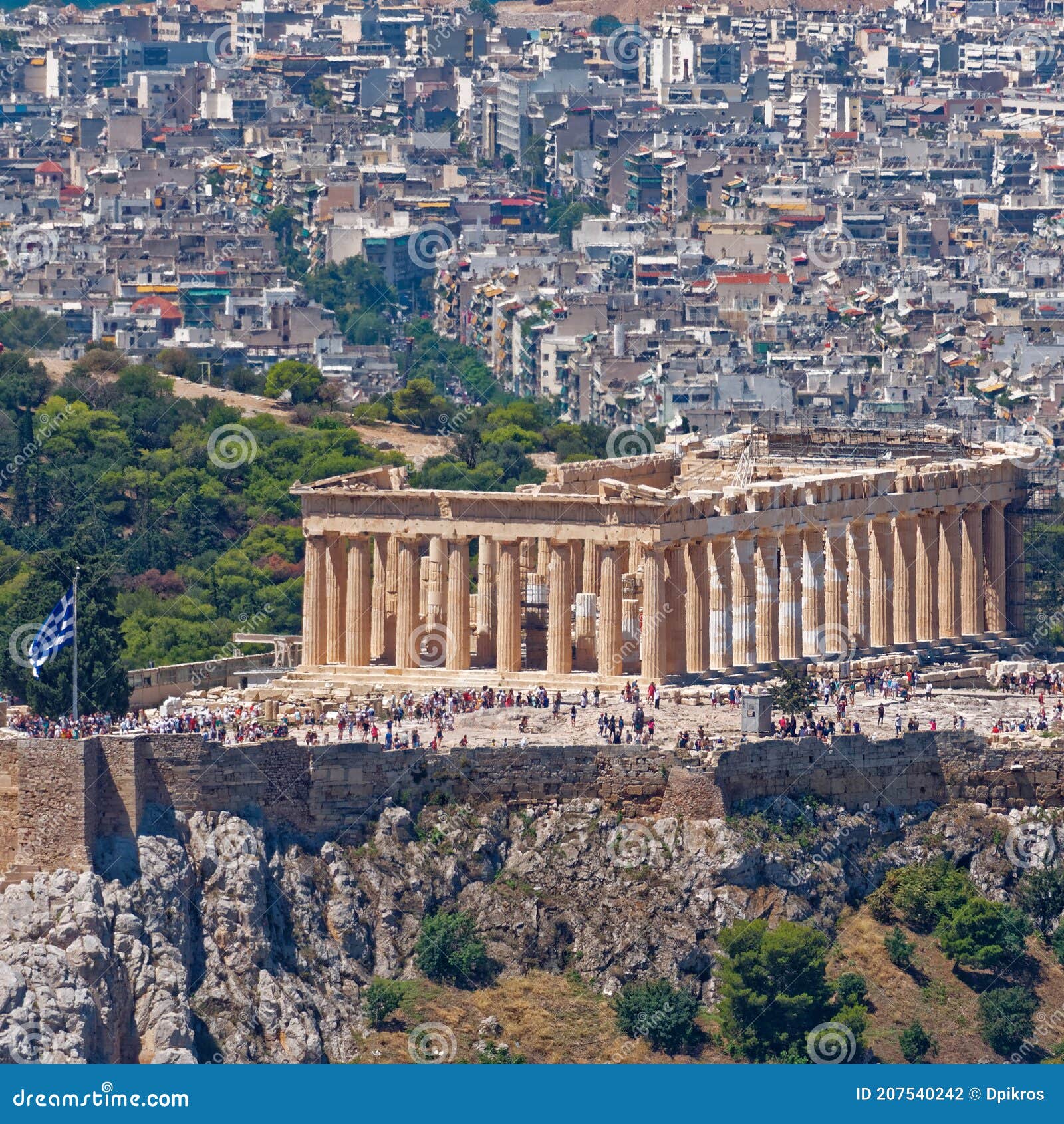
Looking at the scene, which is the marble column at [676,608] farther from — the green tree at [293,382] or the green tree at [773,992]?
the green tree at [293,382]

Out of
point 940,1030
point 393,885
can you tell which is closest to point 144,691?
point 393,885

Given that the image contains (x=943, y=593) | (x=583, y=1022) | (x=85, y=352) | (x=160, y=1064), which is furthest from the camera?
(x=85, y=352)

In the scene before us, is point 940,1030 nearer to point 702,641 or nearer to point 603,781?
point 603,781

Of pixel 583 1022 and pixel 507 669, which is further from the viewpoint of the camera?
pixel 507 669

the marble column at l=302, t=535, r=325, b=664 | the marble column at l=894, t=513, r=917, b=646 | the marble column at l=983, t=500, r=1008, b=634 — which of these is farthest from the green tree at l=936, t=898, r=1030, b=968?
the marble column at l=983, t=500, r=1008, b=634

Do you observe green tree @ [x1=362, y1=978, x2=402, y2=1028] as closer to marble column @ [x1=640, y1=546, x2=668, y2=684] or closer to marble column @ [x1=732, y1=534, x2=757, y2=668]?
marble column @ [x1=640, y1=546, x2=668, y2=684]

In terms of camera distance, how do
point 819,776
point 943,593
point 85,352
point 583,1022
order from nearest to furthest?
point 583,1022
point 819,776
point 943,593
point 85,352

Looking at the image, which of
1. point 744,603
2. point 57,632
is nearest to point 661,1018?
point 57,632
